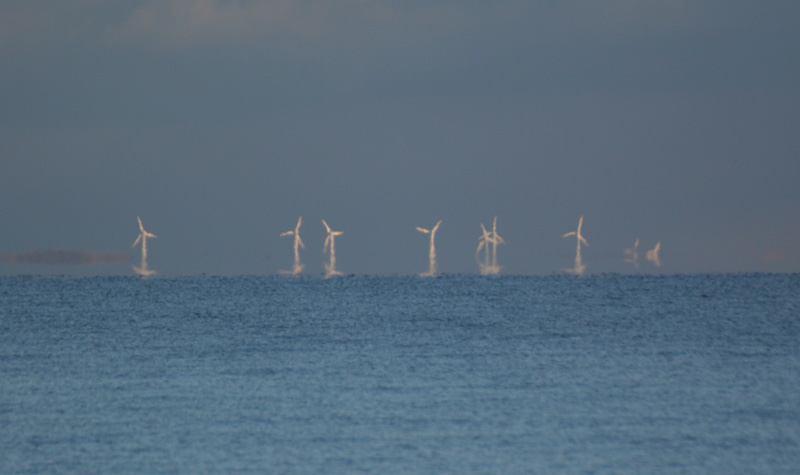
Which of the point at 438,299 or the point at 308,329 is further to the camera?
the point at 438,299

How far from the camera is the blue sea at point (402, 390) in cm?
1983

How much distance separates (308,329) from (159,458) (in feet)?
87.1

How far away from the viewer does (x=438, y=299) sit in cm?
6719

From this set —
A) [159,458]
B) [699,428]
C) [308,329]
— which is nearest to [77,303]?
[308,329]

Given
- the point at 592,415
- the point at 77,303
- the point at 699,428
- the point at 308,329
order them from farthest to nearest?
the point at 77,303 → the point at 308,329 → the point at 592,415 → the point at 699,428

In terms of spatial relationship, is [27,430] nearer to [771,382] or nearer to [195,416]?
[195,416]

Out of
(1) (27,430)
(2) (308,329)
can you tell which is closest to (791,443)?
(1) (27,430)

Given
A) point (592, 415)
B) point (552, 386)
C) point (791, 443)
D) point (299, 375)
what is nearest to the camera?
point (791, 443)

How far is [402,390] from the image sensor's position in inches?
1075

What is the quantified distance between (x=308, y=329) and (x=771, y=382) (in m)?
24.5

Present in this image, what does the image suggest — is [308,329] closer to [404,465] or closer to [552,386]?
[552,386]

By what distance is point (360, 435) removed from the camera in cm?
2155

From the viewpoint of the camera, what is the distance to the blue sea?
65.1ft

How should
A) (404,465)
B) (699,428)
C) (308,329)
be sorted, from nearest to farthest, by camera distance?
(404,465)
(699,428)
(308,329)
